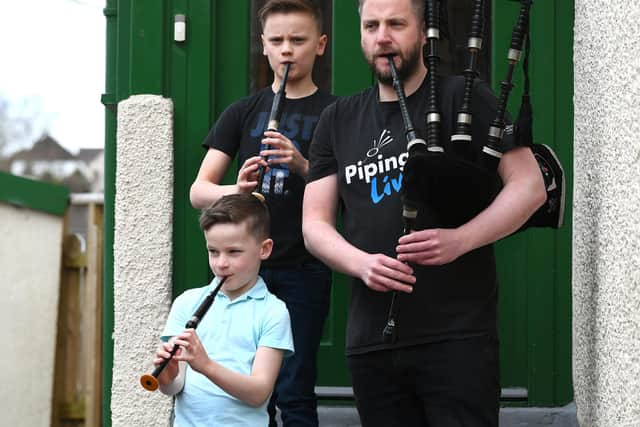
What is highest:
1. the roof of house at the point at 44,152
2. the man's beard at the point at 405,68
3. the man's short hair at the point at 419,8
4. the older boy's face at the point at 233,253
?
the roof of house at the point at 44,152

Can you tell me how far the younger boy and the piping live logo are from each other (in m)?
0.34

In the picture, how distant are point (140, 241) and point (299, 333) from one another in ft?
3.68

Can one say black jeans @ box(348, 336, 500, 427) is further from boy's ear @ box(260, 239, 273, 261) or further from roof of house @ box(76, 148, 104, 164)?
roof of house @ box(76, 148, 104, 164)

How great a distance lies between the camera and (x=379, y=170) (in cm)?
273

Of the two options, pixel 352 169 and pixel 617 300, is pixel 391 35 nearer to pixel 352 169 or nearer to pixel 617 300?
pixel 352 169

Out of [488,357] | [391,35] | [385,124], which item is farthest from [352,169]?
[488,357]

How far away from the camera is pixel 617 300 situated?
8.00 feet

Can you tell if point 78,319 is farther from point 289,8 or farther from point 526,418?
point 289,8

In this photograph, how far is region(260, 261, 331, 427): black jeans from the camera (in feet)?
11.4

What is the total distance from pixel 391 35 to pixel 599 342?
1002 millimetres

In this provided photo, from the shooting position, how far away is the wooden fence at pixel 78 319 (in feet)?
18.1

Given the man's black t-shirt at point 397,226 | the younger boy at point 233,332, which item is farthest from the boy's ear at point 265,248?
the man's black t-shirt at point 397,226

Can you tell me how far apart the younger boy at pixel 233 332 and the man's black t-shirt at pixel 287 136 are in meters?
0.55

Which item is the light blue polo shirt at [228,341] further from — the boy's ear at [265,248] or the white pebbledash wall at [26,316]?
the white pebbledash wall at [26,316]
